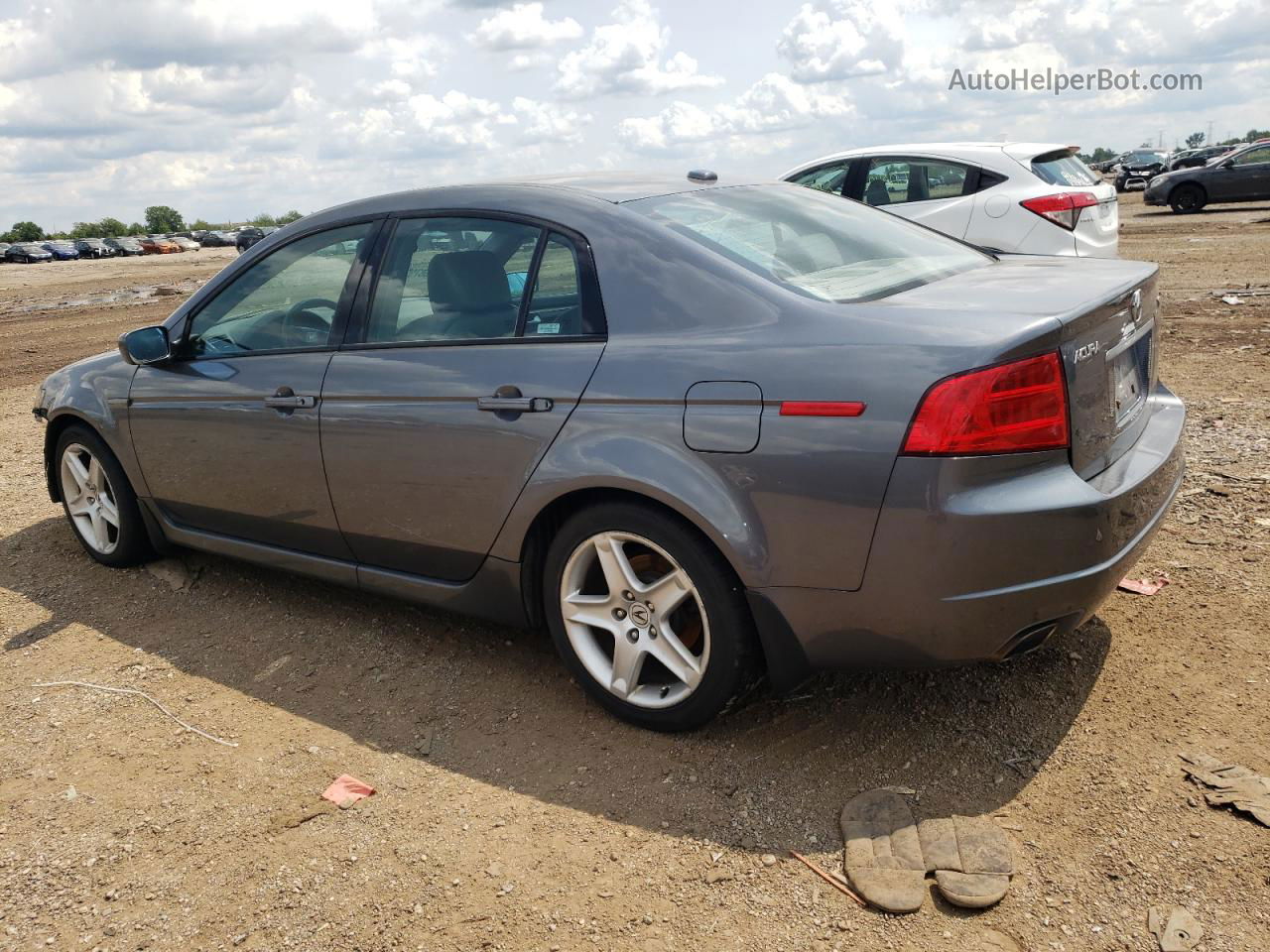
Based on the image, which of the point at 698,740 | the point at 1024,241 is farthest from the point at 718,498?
the point at 1024,241

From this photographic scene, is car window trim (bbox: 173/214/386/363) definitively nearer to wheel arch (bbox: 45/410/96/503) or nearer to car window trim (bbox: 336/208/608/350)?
car window trim (bbox: 336/208/608/350)

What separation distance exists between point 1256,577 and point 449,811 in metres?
3.08

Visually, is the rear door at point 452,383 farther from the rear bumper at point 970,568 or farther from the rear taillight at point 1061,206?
the rear taillight at point 1061,206

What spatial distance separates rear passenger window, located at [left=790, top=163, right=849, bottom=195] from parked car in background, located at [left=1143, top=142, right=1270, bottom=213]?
17478 mm

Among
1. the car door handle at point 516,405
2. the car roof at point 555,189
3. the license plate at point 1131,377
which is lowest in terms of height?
the license plate at point 1131,377

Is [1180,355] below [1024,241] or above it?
below

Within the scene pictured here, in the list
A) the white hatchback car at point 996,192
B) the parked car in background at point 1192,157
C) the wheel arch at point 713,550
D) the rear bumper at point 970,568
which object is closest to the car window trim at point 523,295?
the wheel arch at point 713,550

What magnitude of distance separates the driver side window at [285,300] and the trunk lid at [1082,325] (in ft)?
6.87

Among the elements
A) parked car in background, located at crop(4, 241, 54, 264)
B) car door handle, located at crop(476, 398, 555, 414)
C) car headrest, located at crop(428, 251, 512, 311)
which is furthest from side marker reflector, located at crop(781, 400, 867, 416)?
parked car in background, located at crop(4, 241, 54, 264)

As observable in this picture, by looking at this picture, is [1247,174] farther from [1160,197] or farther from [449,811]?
[449,811]

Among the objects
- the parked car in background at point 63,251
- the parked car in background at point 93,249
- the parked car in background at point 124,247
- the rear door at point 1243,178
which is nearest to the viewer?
the rear door at point 1243,178

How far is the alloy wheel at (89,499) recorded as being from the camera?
5.07 m

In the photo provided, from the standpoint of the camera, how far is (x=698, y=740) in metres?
3.30

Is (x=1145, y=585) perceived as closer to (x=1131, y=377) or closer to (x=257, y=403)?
(x=1131, y=377)
